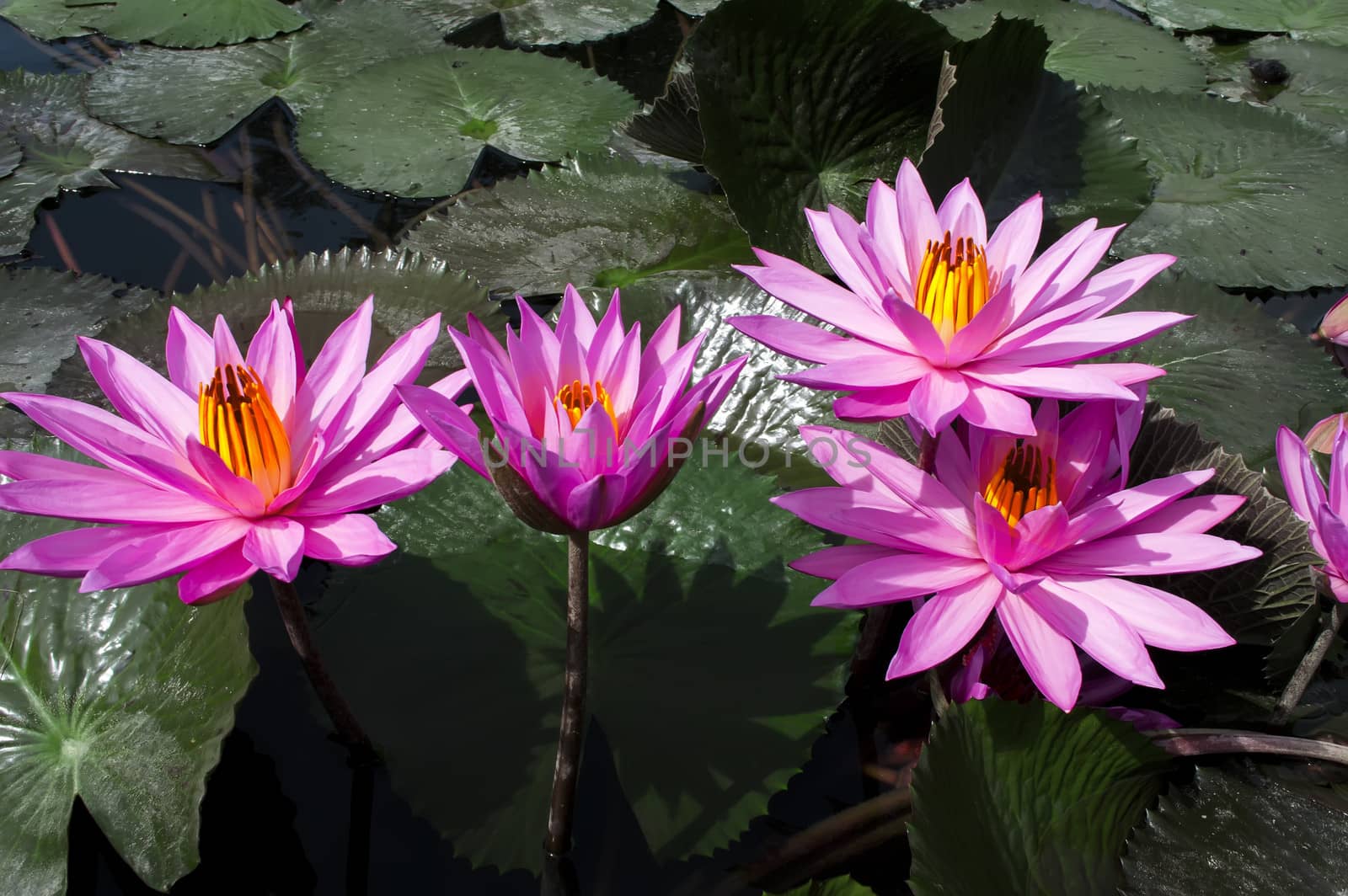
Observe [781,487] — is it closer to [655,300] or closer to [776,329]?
[655,300]

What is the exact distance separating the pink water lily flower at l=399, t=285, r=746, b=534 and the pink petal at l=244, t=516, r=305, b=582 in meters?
0.20

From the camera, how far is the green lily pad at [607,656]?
1286mm

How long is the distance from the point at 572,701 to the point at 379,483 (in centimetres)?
33

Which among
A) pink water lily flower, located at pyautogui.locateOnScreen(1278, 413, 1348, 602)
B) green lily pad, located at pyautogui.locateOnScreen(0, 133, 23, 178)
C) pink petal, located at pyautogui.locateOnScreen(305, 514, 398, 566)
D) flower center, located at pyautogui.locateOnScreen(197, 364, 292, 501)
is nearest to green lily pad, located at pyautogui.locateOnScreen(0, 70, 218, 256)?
green lily pad, located at pyautogui.locateOnScreen(0, 133, 23, 178)

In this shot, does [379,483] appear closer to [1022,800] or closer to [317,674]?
[317,674]

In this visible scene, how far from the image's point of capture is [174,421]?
1126 mm

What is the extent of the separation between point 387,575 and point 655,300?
0.74 metres

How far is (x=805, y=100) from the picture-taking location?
79.9 inches

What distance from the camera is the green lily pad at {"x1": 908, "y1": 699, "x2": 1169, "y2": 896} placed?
1.08 m

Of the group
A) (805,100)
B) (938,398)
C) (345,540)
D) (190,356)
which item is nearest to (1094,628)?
(938,398)

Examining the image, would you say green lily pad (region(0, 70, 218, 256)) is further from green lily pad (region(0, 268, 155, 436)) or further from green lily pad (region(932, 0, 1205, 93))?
green lily pad (region(932, 0, 1205, 93))

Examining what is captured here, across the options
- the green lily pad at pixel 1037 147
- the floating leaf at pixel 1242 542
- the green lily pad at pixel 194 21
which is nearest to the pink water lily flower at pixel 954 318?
the floating leaf at pixel 1242 542

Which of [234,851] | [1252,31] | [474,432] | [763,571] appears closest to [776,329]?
[474,432]

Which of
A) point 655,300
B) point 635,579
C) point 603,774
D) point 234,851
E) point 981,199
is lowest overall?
point 234,851
